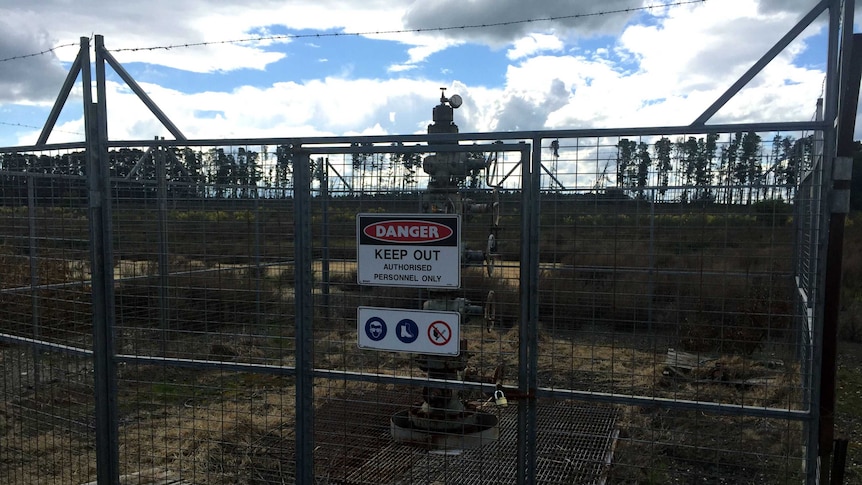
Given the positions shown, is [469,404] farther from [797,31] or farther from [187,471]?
[797,31]

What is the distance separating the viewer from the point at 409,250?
3.67 meters

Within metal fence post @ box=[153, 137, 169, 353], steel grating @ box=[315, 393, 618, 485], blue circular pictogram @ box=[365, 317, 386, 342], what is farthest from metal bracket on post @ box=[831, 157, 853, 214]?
metal fence post @ box=[153, 137, 169, 353]

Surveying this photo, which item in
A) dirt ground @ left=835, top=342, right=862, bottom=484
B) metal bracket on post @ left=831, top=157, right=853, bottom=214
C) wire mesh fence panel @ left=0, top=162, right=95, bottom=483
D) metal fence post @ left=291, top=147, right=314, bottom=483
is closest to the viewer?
metal bracket on post @ left=831, top=157, right=853, bottom=214

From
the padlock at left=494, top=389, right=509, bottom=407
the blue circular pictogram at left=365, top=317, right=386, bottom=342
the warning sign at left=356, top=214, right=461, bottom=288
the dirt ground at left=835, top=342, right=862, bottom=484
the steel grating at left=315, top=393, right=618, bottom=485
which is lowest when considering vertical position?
the dirt ground at left=835, top=342, right=862, bottom=484

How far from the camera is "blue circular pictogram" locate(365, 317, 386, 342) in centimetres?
376

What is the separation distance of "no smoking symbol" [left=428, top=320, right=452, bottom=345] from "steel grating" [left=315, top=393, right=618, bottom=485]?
144 cm

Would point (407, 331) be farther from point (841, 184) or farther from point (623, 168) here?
point (841, 184)

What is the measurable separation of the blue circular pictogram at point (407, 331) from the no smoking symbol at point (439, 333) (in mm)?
91

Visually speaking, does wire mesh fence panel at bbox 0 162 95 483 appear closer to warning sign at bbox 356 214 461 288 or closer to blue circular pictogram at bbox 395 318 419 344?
warning sign at bbox 356 214 461 288

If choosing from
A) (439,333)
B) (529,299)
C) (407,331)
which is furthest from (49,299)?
(529,299)

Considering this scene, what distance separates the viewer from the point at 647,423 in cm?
726

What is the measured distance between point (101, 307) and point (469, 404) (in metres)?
2.97

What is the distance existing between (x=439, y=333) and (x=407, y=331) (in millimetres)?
199

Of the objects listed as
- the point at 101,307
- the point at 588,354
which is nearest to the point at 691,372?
the point at 588,354
